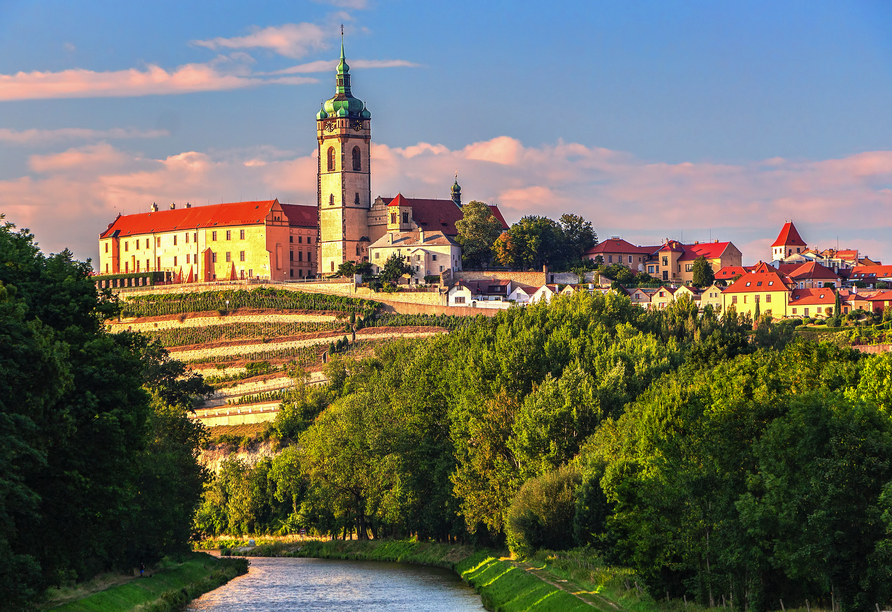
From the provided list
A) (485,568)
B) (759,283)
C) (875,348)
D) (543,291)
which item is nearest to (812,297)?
(759,283)

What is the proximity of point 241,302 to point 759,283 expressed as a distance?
51471 millimetres

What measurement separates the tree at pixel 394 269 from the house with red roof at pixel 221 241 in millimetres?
19500

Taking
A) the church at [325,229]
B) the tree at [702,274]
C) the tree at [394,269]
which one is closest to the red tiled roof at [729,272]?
the tree at [702,274]

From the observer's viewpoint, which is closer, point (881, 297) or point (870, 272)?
point (881, 297)

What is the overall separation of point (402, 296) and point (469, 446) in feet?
202

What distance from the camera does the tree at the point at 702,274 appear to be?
396ft

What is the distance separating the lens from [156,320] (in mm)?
127188

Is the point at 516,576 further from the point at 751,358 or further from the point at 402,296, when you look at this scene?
the point at 402,296

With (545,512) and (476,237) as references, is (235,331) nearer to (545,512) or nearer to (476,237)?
(476,237)

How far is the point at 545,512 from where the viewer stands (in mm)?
43688

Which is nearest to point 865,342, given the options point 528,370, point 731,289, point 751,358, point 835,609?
point 731,289

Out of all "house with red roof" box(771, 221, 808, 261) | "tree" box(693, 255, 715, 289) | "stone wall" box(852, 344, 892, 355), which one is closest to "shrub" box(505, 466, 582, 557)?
"stone wall" box(852, 344, 892, 355)

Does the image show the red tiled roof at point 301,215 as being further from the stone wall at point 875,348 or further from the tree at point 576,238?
the stone wall at point 875,348

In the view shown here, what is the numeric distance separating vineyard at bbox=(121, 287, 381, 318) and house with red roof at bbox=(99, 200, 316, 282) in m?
8.53
